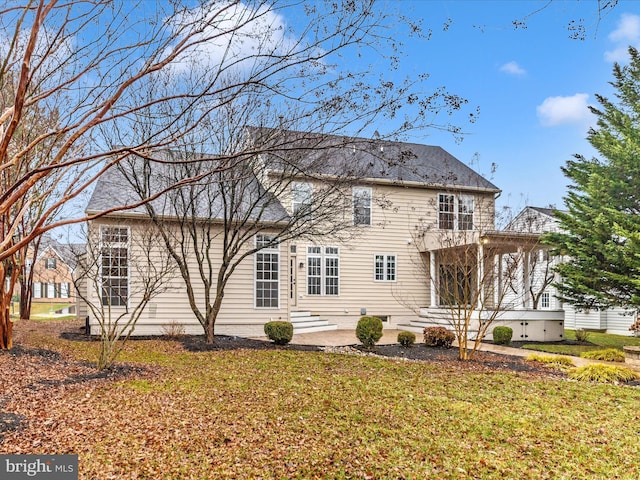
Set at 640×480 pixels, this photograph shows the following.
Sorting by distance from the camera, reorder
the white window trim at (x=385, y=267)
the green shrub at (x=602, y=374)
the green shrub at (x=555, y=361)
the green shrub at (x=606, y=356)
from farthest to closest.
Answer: the white window trim at (x=385, y=267) < the green shrub at (x=606, y=356) < the green shrub at (x=555, y=361) < the green shrub at (x=602, y=374)

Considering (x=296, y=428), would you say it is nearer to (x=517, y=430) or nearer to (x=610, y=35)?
(x=517, y=430)

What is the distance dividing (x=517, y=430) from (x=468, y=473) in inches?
58.5

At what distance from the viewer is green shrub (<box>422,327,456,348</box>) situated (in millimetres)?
13305

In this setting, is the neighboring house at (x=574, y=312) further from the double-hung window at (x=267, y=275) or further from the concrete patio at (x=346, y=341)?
the double-hung window at (x=267, y=275)

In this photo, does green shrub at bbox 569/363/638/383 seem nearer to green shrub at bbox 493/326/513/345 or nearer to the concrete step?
green shrub at bbox 493/326/513/345

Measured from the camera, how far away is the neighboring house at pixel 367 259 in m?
15.1

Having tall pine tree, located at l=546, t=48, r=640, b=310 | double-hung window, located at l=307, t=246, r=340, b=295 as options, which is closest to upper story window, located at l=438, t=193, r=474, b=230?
tall pine tree, located at l=546, t=48, r=640, b=310

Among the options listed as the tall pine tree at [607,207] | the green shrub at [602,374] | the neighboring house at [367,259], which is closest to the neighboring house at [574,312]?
the neighboring house at [367,259]

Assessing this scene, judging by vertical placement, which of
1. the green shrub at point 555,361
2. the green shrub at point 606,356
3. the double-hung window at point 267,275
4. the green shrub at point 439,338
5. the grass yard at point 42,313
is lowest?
the grass yard at point 42,313

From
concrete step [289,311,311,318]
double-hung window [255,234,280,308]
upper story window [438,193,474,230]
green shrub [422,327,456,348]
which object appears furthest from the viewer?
upper story window [438,193,474,230]

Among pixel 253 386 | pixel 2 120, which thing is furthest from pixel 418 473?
pixel 2 120

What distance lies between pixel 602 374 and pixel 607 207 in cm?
710

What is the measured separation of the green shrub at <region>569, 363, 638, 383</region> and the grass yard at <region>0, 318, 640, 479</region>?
0.82 meters

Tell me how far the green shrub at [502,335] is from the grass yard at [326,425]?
6598 mm
